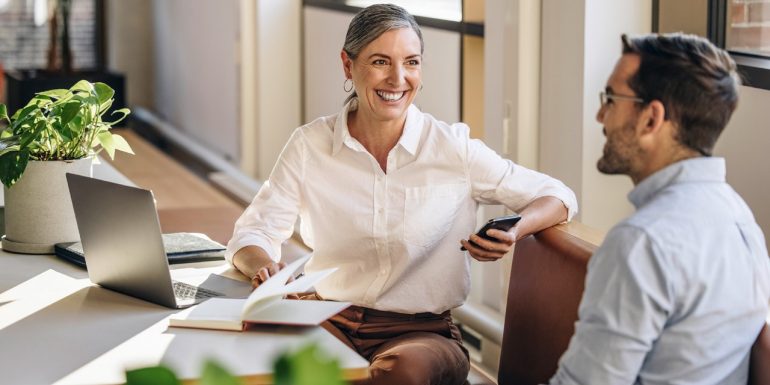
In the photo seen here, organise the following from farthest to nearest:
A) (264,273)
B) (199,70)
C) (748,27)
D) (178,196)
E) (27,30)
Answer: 1. (27,30)
2. (199,70)
3. (178,196)
4. (748,27)
5. (264,273)

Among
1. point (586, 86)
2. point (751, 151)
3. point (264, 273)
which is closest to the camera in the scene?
point (264, 273)

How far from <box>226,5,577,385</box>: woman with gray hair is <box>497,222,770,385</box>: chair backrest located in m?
0.11

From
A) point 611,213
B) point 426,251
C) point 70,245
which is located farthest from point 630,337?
point 611,213

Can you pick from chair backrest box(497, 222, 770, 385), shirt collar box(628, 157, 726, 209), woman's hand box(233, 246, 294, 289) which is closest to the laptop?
woman's hand box(233, 246, 294, 289)

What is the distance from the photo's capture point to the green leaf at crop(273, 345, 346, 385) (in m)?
0.80

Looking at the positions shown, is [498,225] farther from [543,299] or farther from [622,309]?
[622,309]

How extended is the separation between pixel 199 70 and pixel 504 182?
6058 mm

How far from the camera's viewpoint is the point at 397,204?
2.73 metres

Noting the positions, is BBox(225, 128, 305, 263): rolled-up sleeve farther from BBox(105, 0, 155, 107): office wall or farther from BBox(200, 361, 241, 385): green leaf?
BBox(105, 0, 155, 107): office wall

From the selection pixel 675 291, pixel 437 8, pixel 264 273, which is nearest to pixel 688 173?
pixel 675 291

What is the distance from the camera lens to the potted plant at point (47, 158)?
2.69 m

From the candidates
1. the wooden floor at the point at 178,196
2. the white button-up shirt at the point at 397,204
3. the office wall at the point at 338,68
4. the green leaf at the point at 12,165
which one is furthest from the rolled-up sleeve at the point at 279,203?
the office wall at the point at 338,68

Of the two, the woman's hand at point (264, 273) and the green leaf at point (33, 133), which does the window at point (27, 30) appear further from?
the woman's hand at point (264, 273)

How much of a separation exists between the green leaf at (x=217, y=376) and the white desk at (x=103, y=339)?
0.90 m
